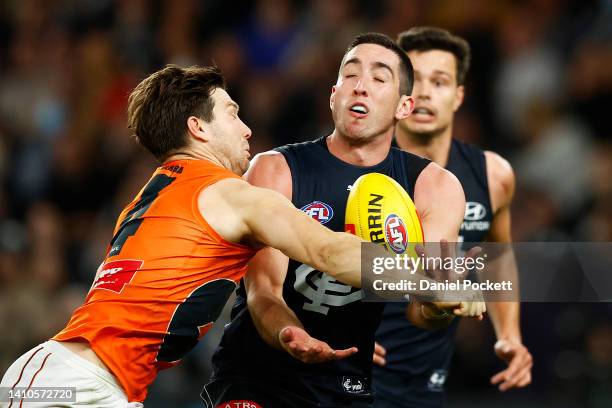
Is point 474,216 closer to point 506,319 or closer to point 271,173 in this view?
point 506,319

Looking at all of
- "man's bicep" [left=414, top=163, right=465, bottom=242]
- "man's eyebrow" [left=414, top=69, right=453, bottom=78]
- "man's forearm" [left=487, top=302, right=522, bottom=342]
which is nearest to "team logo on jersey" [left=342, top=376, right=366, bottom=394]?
"man's bicep" [left=414, top=163, right=465, bottom=242]

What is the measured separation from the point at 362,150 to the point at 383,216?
720 mm

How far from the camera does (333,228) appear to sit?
14.6 feet

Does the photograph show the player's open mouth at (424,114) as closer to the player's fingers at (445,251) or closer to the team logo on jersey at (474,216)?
the team logo on jersey at (474,216)

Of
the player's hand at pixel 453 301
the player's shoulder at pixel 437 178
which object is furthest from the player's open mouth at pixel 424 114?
Result: the player's hand at pixel 453 301

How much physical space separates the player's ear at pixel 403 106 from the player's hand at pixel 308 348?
1.31m

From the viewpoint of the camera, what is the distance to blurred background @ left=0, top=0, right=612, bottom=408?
7.88 meters

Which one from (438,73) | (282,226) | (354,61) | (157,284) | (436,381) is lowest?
(436,381)

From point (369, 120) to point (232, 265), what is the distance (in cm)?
101

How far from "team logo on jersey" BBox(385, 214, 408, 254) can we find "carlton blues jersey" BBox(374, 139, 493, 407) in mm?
1708

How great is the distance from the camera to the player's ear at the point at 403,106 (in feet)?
15.3

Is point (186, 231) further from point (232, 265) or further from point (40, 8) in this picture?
point (40, 8)
